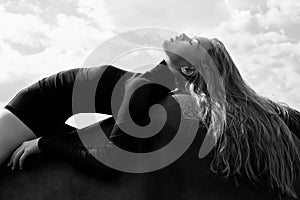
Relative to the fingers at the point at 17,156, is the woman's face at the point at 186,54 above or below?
above

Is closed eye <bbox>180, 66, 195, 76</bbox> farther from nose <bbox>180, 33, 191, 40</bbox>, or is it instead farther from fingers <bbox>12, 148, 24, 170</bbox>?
fingers <bbox>12, 148, 24, 170</bbox>

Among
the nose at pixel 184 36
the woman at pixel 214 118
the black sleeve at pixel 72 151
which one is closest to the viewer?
the black sleeve at pixel 72 151

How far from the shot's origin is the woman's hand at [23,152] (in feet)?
9.53

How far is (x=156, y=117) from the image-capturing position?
10.0 ft

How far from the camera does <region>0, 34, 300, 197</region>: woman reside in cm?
290

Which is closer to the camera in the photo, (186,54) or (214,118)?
(214,118)

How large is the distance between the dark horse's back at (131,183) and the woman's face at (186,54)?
0.48m

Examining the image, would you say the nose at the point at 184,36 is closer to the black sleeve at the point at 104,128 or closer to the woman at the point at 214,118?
the woman at the point at 214,118

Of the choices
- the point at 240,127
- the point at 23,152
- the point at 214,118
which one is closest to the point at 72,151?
the point at 23,152

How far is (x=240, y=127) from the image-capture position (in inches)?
116

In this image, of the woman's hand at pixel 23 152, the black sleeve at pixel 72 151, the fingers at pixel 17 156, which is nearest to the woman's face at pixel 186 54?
the black sleeve at pixel 72 151

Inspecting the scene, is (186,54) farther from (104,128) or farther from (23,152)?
(23,152)

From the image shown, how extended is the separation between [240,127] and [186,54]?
63 centimetres

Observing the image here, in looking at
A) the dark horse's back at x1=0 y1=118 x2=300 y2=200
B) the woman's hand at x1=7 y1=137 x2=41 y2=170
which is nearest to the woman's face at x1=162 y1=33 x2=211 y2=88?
the dark horse's back at x1=0 y1=118 x2=300 y2=200
